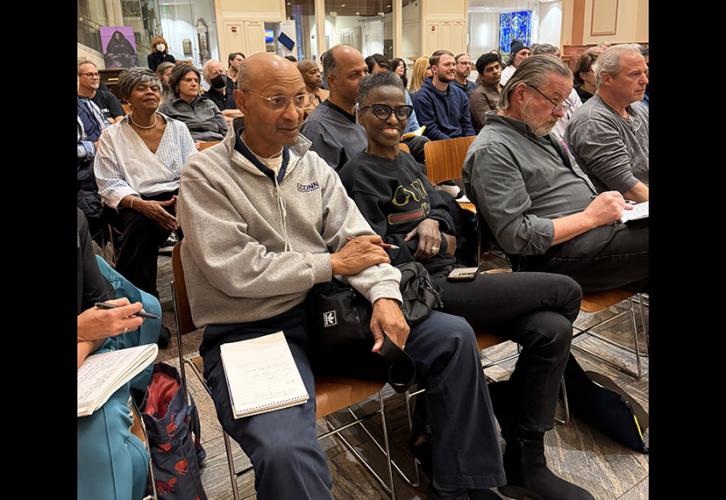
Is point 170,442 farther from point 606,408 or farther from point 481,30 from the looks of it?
point 481,30

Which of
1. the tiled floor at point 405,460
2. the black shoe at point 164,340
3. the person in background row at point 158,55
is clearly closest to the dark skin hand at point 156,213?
the black shoe at point 164,340

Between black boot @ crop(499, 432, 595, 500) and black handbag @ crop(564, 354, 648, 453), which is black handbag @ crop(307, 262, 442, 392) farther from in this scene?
black handbag @ crop(564, 354, 648, 453)

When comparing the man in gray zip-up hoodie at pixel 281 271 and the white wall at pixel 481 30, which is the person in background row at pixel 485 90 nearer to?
the man in gray zip-up hoodie at pixel 281 271

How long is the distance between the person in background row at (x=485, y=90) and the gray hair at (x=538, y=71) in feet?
9.24

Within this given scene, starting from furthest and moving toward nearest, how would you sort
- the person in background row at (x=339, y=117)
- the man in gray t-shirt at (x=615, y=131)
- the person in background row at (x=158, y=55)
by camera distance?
the person in background row at (x=158, y=55), the person in background row at (x=339, y=117), the man in gray t-shirt at (x=615, y=131)

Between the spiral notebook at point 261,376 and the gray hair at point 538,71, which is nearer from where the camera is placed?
the spiral notebook at point 261,376

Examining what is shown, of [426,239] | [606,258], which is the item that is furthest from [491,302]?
[606,258]

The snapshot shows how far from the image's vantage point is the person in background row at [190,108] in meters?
4.24

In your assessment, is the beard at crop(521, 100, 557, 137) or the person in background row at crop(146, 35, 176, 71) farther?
the person in background row at crop(146, 35, 176, 71)

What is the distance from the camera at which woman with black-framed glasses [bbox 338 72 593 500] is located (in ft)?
5.78

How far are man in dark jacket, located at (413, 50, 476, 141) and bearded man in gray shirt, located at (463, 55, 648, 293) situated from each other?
2.45 meters

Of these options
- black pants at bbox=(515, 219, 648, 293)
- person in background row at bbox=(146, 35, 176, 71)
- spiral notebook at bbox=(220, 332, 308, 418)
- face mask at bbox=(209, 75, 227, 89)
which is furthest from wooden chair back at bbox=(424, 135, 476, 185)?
person in background row at bbox=(146, 35, 176, 71)
